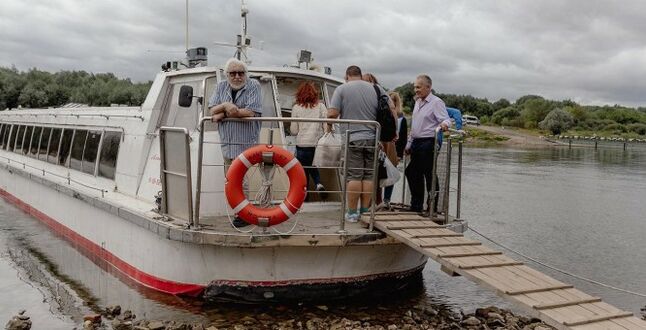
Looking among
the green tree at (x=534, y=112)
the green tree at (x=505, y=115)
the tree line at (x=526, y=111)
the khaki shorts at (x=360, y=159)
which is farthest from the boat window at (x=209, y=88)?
the green tree at (x=505, y=115)

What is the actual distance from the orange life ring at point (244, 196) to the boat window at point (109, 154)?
3.84 meters

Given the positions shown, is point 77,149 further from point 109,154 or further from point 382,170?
point 382,170

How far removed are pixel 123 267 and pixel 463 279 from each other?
5067 millimetres

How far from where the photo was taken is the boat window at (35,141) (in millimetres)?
14520

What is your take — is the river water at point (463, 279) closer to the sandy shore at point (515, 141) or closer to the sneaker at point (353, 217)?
the sneaker at point (353, 217)

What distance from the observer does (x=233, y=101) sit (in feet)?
23.5

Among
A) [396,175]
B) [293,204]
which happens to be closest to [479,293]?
[396,175]

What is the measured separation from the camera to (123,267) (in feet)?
28.5

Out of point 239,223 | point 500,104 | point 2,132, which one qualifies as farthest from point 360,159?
point 500,104

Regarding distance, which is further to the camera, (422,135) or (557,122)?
(557,122)

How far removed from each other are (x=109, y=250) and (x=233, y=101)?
3.60 m

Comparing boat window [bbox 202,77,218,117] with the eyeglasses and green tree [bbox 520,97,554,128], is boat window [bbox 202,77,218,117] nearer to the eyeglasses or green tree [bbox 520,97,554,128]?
the eyeglasses

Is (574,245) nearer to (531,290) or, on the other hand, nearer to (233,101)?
(531,290)

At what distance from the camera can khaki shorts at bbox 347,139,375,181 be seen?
7.35 m
